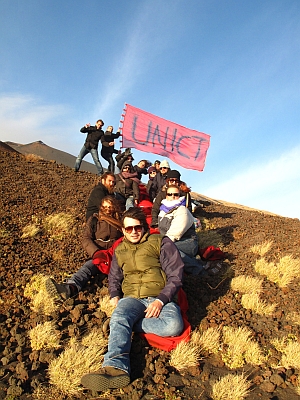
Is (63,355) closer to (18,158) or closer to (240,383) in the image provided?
(240,383)

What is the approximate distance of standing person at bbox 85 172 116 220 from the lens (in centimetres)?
637

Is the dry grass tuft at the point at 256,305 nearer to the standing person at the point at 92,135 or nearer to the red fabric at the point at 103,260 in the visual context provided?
the red fabric at the point at 103,260

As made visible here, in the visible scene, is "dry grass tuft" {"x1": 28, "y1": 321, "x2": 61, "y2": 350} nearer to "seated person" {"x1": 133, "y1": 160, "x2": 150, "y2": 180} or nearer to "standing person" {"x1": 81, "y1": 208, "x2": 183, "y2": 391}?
"standing person" {"x1": 81, "y1": 208, "x2": 183, "y2": 391}

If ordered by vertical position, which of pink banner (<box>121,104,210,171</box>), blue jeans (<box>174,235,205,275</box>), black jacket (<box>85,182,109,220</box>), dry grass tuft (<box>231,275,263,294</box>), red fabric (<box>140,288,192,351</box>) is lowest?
red fabric (<box>140,288,192,351</box>)

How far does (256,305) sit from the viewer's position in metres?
4.78

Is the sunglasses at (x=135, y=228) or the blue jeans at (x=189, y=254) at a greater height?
the sunglasses at (x=135, y=228)

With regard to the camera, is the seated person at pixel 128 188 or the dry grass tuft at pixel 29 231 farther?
the seated person at pixel 128 188

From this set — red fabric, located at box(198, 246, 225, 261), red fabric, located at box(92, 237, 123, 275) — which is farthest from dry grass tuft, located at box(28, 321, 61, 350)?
red fabric, located at box(198, 246, 225, 261)

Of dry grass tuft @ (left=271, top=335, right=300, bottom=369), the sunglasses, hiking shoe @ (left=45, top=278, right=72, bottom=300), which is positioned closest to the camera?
dry grass tuft @ (left=271, top=335, right=300, bottom=369)

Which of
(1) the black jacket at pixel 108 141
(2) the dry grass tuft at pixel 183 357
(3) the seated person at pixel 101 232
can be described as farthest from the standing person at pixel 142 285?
(1) the black jacket at pixel 108 141

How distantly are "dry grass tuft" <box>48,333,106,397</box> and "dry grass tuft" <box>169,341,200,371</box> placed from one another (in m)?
0.76

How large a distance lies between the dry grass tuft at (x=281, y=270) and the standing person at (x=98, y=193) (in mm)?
3323

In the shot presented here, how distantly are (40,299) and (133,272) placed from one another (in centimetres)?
141

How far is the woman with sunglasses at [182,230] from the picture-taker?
5762mm
